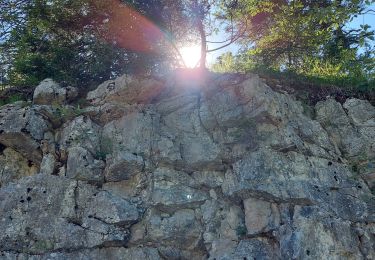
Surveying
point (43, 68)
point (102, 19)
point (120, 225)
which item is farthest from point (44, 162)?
point (102, 19)

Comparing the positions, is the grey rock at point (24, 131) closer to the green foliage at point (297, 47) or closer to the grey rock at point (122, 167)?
the grey rock at point (122, 167)

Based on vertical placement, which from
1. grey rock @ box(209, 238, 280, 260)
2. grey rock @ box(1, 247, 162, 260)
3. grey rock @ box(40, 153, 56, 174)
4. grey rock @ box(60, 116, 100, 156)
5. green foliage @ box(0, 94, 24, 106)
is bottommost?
grey rock @ box(1, 247, 162, 260)

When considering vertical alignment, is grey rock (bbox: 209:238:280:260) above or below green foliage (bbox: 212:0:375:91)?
below

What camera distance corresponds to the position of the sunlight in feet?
54.1

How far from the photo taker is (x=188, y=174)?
10.1 meters

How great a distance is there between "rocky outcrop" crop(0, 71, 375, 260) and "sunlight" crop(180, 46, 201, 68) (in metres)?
4.62

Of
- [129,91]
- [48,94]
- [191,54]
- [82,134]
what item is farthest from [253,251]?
[191,54]

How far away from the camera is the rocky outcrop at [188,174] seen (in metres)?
8.57

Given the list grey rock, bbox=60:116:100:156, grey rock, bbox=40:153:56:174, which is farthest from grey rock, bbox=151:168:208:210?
grey rock, bbox=40:153:56:174

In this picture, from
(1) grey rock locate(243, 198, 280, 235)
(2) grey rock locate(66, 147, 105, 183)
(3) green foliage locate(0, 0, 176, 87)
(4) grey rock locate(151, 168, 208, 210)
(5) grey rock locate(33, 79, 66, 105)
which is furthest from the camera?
(3) green foliage locate(0, 0, 176, 87)

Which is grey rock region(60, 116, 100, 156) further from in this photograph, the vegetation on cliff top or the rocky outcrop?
the vegetation on cliff top

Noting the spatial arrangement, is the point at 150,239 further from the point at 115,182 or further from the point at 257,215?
the point at 257,215

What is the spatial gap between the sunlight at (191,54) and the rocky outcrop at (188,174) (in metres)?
4.62

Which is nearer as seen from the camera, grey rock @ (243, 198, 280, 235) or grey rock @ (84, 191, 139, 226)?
grey rock @ (243, 198, 280, 235)
